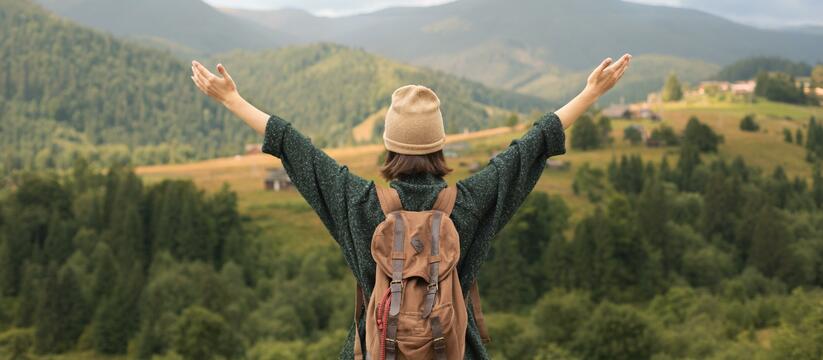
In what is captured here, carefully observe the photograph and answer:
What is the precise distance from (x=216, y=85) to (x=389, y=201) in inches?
36.1

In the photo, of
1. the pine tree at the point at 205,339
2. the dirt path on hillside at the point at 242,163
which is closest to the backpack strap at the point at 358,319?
the pine tree at the point at 205,339

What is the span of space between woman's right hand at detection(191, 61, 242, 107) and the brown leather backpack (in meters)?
0.95

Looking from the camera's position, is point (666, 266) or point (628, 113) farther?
point (628, 113)

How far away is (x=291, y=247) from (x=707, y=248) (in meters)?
36.6

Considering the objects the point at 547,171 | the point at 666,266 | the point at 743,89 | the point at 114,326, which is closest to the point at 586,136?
the point at 547,171

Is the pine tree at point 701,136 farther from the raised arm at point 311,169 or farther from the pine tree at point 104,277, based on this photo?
the raised arm at point 311,169

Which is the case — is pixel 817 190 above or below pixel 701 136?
below

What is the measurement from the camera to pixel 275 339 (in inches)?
2071

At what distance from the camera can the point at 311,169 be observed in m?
3.28

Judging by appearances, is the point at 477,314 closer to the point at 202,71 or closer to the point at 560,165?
the point at 202,71

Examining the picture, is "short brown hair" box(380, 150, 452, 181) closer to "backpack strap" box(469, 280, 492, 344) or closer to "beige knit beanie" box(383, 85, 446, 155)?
"beige knit beanie" box(383, 85, 446, 155)

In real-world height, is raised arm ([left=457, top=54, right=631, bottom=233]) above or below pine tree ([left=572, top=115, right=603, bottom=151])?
above

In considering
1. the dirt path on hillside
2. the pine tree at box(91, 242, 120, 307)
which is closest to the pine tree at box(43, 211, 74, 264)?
the pine tree at box(91, 242, 120, 307)

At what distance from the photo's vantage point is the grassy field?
78.4 m
